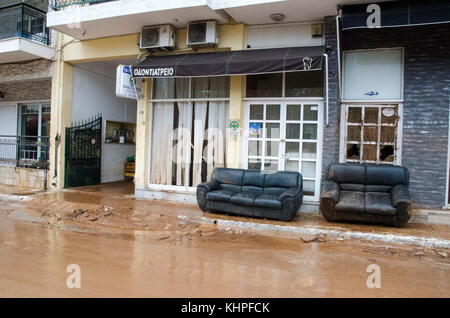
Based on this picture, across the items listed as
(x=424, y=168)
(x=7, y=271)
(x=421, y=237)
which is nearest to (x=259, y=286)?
A: (x=7, y=271)

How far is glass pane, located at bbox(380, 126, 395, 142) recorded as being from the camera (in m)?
7.48

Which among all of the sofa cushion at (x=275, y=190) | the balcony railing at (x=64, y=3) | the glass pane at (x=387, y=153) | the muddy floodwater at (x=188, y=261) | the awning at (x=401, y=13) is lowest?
the muddy floodwater at (x=188, y=261)

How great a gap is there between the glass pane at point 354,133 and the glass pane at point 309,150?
2.62 feet

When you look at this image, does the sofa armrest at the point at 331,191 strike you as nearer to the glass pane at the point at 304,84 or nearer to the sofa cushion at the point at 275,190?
the sofa cushion at the point at 275,190

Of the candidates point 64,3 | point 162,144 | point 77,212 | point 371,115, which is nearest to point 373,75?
point 371,115

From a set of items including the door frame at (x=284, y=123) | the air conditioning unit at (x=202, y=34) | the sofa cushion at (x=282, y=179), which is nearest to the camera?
the sofa cushion at (x=282, y=179)

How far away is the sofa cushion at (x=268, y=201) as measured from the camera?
22.3ft

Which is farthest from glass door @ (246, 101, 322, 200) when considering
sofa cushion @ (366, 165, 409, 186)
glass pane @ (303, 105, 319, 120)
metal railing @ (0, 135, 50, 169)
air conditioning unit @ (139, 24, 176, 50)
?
metal railing @ (0, 135, 50, 169)

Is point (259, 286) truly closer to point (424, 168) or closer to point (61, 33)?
point (424, 168)

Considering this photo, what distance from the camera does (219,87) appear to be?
8.80 meters

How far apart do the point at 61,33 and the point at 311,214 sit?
352 inches

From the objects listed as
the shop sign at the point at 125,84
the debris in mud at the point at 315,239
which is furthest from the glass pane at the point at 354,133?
the shop sign at the point at 125,84
